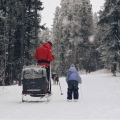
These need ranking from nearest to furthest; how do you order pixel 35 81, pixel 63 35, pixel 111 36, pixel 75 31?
pixel 35 81
pixel 111 36
pixel 75 31
pixel 63 35

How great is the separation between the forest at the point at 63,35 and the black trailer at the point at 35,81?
23.8 ft

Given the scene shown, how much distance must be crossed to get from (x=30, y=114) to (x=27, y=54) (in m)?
24.6

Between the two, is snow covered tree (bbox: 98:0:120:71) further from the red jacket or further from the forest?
the red jacket

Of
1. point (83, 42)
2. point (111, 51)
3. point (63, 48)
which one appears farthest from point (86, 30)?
point (111, 51)

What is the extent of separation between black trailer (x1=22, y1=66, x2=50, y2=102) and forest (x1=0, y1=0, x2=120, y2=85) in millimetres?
7246

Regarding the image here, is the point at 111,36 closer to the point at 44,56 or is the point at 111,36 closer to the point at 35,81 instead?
the point at 44,56

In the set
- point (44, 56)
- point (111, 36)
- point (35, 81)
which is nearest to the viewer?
point (35, 81)

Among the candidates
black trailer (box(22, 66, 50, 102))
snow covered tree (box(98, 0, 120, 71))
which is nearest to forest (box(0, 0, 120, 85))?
snow covered tree (box(98, 0, 120, 71))

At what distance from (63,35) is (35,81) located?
49387mm

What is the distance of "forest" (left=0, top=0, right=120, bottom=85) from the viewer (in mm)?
28375

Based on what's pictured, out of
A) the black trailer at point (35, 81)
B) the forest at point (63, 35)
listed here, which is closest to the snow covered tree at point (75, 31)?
the forest at point (63, 35)

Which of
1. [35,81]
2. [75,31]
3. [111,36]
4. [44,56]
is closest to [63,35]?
[75,31]

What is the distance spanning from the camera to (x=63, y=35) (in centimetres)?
6159

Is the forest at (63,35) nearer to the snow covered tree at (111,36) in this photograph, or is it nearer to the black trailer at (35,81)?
the snow covered tree at (111,36)
